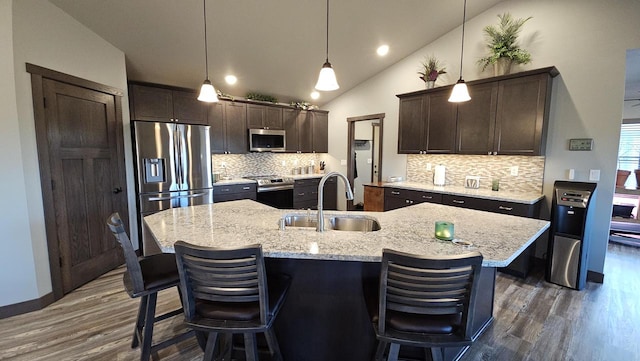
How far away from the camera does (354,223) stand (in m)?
2.16

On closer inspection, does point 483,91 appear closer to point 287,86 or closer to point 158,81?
point 287,86

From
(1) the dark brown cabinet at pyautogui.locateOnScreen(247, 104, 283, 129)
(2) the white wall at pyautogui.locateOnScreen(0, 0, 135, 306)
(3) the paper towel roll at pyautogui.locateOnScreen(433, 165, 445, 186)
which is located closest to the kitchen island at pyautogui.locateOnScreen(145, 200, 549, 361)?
(2) the white wall at pyautogui.locateOnScreen(0, 0, 135, 306)

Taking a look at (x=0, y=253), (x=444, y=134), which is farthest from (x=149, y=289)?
(x=444, y=134)

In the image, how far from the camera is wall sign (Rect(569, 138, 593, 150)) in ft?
10.1

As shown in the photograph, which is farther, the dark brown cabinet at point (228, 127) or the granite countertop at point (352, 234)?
the dark brown cabinet at point (228, 127)

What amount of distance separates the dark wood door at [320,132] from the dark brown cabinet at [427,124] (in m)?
1.95

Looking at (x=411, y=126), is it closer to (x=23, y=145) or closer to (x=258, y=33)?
(x=258, y=33)

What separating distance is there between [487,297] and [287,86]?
4341 millimetres

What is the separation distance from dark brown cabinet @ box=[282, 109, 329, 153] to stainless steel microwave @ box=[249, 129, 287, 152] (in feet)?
0.61

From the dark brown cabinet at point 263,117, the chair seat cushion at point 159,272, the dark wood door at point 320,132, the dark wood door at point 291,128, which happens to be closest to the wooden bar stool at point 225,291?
the chair seat cushion at point 159,272

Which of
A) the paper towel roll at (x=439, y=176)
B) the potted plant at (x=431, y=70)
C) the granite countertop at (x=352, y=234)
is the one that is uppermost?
the potted plant at (x=431, y=70)

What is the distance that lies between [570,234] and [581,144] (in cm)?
Result: 102

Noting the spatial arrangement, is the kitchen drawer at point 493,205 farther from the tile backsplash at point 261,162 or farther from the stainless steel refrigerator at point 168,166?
the stainless steel refrigerator at point 168,166

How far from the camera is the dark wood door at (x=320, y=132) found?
19.4 feet
